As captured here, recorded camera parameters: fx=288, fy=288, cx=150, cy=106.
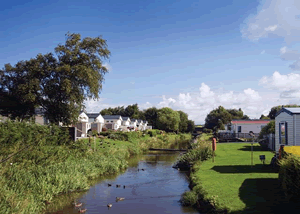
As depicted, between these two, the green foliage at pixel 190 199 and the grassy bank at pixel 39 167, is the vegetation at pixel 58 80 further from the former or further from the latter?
the green foliage at pixel 190 199

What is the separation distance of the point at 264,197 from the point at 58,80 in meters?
26.3

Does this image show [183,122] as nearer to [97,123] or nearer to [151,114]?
[151,114]

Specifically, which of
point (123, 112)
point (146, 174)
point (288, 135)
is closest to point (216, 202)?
point (288, 135)

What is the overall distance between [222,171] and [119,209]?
23.5ft

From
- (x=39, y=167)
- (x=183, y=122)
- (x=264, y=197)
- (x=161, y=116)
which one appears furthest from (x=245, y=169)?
(x=183, y=122)

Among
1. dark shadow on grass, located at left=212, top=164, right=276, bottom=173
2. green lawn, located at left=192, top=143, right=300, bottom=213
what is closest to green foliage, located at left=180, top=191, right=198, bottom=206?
green lawn, located at left=192, top=143, right=300, bottom=213

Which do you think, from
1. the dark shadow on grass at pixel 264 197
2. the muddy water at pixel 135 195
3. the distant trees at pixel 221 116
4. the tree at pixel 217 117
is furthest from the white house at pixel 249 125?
the tree at pixel 217 117

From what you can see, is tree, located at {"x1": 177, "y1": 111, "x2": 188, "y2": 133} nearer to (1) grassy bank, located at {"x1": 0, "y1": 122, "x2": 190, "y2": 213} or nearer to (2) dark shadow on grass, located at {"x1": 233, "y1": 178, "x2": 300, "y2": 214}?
(1) grassy bank, located at {"x1": 0, "y1": 122, "x2": 190, "y2": 213}

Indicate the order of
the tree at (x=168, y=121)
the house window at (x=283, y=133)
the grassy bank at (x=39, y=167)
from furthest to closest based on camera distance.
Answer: the tree at (x=168, y=121) → the house window at (x=283, y=133) → the grassy bank at (x=39, y=167)

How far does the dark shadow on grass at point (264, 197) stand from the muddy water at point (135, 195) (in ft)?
8.90

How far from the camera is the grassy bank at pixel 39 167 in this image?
42.5ft

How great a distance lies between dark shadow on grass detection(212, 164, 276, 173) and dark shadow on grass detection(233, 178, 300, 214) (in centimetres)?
257

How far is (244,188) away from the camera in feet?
44.4

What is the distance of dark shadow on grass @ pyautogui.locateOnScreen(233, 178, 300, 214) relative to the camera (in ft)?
35.3
